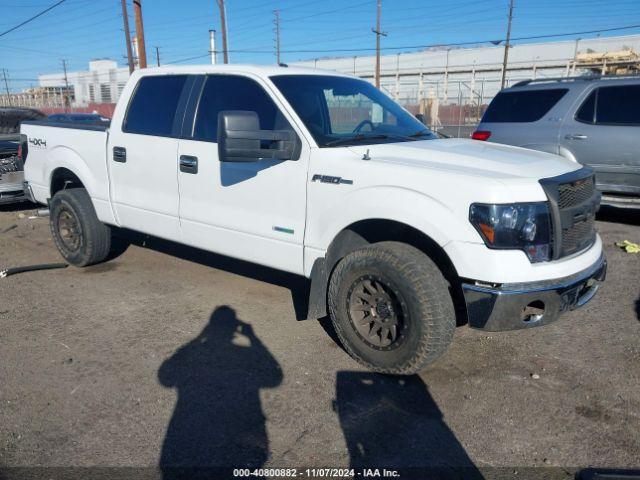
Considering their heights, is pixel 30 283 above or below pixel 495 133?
below

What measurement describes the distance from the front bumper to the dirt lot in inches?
21.1

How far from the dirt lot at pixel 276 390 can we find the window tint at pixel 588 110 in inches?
128

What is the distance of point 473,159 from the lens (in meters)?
3.50

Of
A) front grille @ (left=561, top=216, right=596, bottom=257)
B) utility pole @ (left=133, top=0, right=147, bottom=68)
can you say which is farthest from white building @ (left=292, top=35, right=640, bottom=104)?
front grille @ (left=561, top=216, right=596, bottom=257)

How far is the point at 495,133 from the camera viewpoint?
8078 mm

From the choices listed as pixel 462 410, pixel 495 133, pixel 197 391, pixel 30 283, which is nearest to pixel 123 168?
pixel 30 283

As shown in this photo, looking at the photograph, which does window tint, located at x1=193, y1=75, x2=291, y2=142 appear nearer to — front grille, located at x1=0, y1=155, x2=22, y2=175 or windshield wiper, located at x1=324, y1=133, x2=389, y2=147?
windshield wiper, located at x1=324, y1=133, x2=389, y2=147

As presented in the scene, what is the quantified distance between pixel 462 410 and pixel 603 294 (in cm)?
260

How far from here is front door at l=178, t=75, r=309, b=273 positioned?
388cm

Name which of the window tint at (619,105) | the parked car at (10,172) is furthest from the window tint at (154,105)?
the window tint at (619,105)

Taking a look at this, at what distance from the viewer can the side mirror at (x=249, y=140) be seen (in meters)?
3.46

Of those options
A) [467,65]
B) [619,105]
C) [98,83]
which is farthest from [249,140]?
[98,83]

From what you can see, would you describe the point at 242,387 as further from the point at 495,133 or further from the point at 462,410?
the point at 495,133

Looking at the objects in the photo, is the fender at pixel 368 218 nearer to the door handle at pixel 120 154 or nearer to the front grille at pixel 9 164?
the door handle at pixel 120 154
